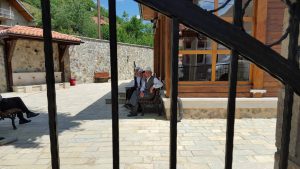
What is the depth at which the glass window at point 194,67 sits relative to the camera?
23.8 ft

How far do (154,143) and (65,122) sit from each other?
9.79 feet

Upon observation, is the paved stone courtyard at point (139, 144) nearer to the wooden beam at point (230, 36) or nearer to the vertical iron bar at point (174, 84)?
the vertical iron bar at point (174, 84)

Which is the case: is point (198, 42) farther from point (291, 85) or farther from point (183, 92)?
point (291, 85)

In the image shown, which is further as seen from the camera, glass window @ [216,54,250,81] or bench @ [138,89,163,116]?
bench @ [138,89,163,116]

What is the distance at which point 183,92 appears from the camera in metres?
6.33

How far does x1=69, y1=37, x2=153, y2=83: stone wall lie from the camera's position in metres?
17.1

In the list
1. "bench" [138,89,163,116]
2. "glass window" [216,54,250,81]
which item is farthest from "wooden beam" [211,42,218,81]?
"bench" [138,89,163,116]

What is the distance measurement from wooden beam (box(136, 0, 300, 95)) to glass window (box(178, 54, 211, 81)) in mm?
6215

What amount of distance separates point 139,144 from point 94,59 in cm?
1541

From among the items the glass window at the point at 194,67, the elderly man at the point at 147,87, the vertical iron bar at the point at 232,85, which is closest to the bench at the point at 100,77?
the glass window at the point at 194,67

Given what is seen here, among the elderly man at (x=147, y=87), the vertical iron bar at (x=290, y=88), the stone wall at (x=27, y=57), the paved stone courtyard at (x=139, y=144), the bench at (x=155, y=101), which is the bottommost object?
the paved stone courtyard at (x=139, y=144)

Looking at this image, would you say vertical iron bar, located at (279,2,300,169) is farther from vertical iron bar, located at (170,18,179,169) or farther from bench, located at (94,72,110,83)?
bench, located at (94,72,110,83)

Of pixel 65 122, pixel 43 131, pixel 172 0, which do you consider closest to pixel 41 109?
pixel 65 122

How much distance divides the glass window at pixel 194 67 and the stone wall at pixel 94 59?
1129 cm
